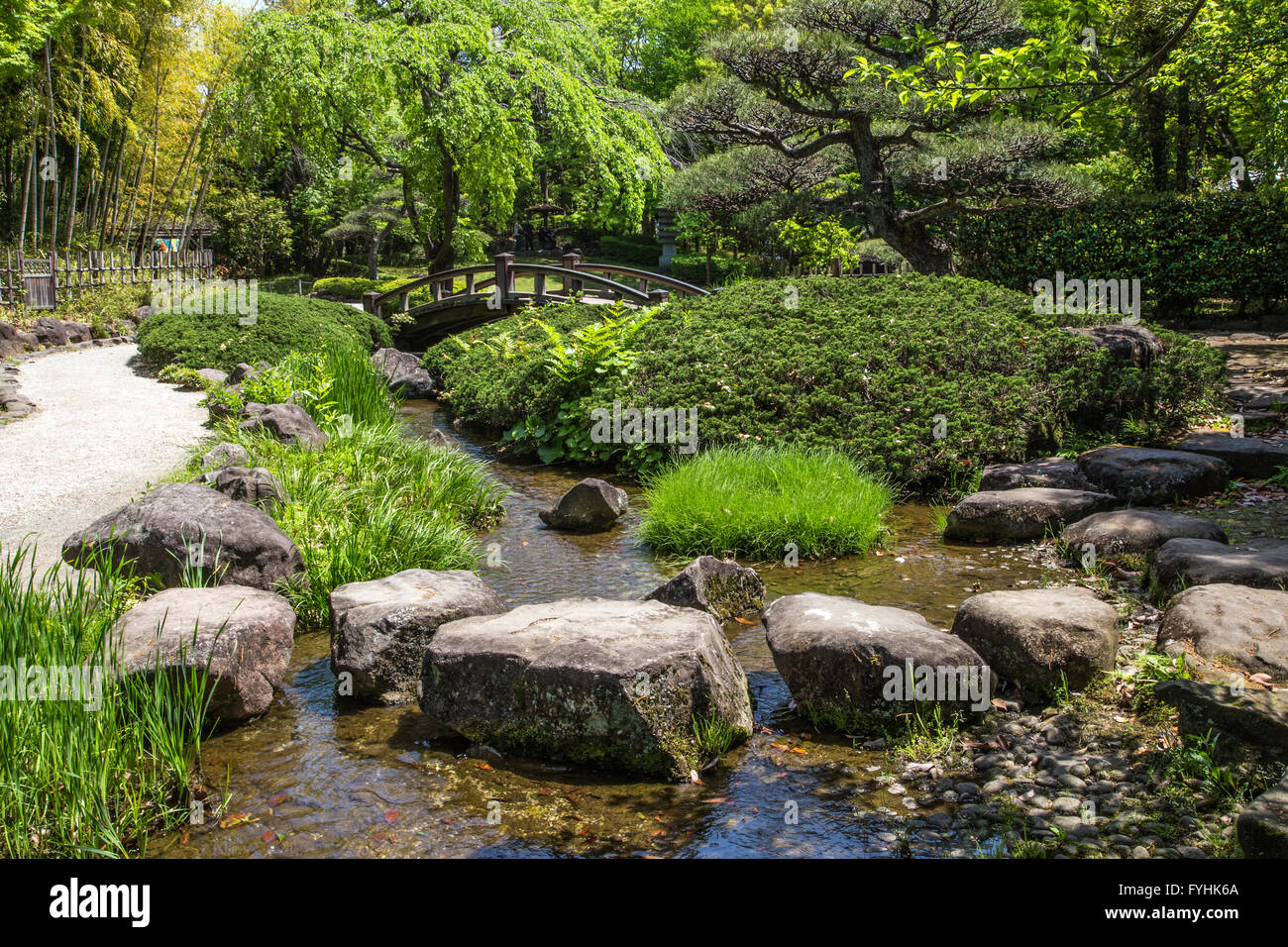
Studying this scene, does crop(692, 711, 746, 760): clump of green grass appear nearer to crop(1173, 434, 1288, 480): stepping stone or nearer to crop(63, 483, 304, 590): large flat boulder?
crop(63, 483, 304, 590): large flat boulder

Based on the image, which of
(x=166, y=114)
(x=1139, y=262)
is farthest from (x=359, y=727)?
(x=166, y=114)

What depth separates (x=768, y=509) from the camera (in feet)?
27.7

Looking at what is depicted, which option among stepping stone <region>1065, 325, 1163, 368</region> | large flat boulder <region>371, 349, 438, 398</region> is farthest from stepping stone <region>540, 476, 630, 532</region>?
large flat boulder <region>371, 349, 438, 398</region>

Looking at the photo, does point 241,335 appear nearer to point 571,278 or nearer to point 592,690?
point 571,278

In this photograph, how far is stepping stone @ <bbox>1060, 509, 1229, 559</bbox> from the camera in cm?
698

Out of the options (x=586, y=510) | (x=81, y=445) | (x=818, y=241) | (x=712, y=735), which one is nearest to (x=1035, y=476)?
(x=586, y=510)

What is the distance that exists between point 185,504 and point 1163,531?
7068 mm

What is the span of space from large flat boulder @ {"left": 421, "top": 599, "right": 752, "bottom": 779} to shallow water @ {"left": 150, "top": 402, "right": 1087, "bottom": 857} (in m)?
0.14

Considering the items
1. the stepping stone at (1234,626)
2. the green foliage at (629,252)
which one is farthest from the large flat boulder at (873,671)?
the green foliage at (629,252)

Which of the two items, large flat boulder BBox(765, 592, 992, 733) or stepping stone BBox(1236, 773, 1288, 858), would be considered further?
large flat boulder BBox(765, 592, 992, 733)

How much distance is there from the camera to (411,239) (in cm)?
3816

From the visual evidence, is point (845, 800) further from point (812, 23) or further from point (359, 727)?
point (812, 23)

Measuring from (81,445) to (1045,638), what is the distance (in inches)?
388

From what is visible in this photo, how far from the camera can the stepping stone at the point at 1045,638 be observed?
5055mm
